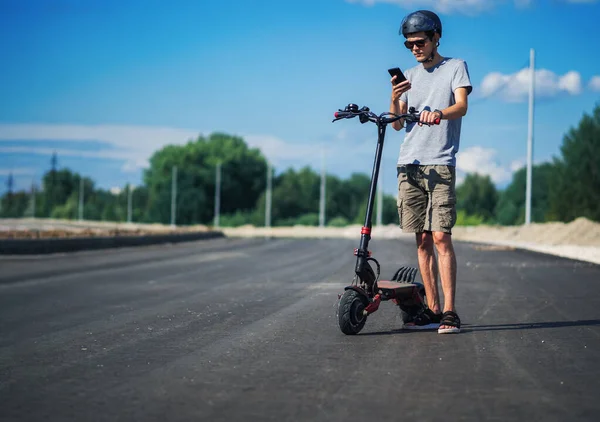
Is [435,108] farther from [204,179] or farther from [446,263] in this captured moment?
[204,179]

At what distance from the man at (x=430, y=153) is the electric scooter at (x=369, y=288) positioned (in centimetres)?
15

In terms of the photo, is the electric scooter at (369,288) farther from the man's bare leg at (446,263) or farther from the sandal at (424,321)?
the man's bare leg at (446,263)

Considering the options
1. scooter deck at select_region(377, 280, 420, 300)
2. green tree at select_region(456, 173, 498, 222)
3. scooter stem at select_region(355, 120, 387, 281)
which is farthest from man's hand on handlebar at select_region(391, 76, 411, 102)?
green tree at select_region(456, 173, 498, 222)

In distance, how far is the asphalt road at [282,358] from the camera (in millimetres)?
3672

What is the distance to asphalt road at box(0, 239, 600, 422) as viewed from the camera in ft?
12.0

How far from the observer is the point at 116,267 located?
1484 cm

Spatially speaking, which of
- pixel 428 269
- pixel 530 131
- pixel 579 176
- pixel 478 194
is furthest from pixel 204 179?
pixel 428 269

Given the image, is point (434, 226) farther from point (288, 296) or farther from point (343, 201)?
point (343, 201)

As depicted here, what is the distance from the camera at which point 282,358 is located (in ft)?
16.3

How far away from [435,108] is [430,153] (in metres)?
0.37

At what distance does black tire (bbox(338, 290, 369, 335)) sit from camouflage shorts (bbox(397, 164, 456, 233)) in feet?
2.37

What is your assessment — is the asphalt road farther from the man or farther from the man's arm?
the man's arm

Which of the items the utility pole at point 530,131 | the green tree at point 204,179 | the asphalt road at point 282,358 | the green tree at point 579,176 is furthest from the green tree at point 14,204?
the asphalt road at point 282,358

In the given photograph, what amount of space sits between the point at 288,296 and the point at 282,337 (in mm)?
3188
